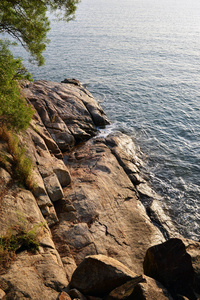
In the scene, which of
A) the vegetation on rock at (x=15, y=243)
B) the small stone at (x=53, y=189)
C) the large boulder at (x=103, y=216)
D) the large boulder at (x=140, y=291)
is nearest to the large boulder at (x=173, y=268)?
the large boulder at (x=140, y=291)

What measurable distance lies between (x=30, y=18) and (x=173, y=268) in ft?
44.1

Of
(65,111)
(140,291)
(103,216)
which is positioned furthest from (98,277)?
(65,111)

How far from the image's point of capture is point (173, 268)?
8.35 metres

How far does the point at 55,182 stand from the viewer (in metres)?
11.9

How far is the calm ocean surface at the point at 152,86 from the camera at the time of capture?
1764 centimetres

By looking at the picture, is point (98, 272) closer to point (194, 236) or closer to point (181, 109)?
point (194, 236)

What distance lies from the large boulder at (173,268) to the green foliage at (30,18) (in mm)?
11760

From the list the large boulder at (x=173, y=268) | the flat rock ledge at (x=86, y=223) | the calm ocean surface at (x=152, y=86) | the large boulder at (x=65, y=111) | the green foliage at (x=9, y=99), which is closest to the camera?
the flat rock ledge at (x=86, y=223)

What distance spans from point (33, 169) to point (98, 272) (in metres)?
5.50

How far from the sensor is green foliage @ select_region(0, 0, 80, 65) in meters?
12.1

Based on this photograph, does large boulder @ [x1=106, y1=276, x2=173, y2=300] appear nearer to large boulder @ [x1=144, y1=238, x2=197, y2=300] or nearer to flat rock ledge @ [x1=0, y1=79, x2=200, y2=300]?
flat rock ledge @ [x1=0, y1=79, x2=200, y2=300]

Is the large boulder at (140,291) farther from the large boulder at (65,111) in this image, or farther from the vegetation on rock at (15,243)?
the large boulder at (65,111)

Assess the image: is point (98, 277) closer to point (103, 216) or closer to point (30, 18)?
point (103, 216)

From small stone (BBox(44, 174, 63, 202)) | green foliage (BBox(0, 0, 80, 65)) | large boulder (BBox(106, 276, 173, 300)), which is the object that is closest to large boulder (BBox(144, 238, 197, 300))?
large boulder (BBox(106, 276, 173, 300))
